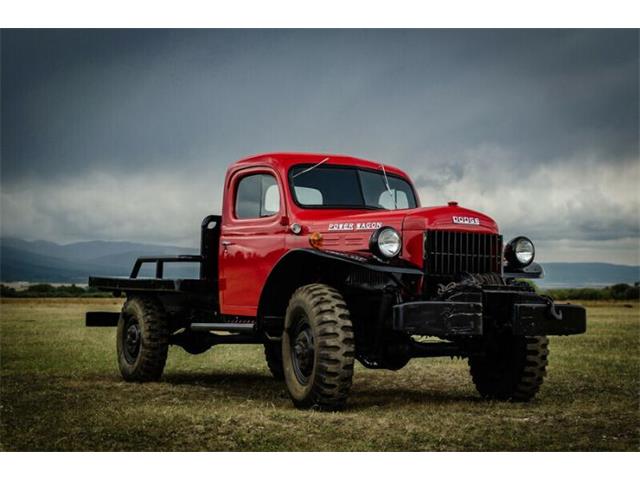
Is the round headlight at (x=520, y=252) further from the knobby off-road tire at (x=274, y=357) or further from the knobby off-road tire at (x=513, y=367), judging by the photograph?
the knobby off-road tire at (x=274, y=357)

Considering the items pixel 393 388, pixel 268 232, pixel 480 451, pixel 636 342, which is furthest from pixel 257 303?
pixel 636 342

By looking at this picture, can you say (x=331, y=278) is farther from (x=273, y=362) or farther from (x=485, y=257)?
(x=273, y=362)

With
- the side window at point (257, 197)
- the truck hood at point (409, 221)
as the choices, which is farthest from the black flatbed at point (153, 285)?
the truck hood at point (409, 221)

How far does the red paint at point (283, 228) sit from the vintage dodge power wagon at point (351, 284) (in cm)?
1

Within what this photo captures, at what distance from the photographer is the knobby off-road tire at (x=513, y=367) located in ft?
27.0

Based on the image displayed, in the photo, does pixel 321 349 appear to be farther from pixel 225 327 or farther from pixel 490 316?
pixel 225 327

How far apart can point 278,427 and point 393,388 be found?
2881mm

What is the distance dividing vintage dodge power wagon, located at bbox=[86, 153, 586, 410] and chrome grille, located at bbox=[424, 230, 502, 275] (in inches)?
0.4

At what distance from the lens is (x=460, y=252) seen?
7.63m

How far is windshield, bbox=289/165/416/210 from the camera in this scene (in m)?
8.75

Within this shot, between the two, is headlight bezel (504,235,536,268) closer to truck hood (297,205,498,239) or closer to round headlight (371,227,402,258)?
truck hood (297,205,498,239)

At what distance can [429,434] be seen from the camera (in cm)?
662

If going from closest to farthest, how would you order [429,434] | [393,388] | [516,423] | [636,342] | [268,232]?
[429,434] → [516,423] → [268,232] → [393,388] → [636,342]

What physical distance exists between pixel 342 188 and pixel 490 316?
2.34 meters
